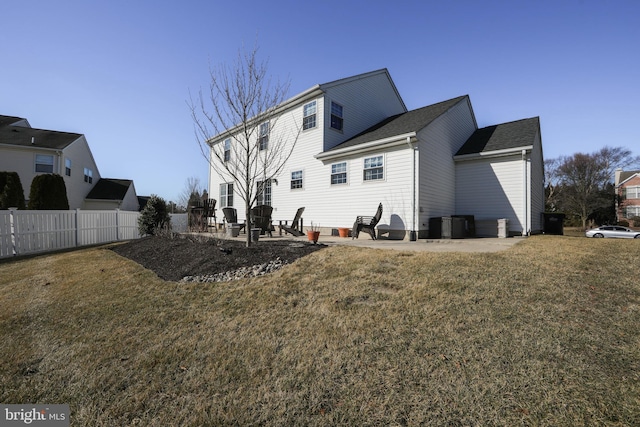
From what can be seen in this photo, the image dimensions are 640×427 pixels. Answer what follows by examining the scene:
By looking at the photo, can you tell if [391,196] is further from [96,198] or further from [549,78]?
[96,198]

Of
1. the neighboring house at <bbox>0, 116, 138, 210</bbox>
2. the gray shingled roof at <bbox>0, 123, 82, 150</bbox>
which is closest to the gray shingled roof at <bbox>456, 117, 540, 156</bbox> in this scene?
the neighboring house at <bbox>0, 116, 138, 210</bbox>

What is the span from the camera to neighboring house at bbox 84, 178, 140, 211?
23955 millimetres

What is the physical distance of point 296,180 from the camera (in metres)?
13.7

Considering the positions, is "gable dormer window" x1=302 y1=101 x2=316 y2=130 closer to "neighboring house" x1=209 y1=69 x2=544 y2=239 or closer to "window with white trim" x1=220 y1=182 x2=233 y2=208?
"neighboring house" x1=209 y1=69 x2=544 y2=239

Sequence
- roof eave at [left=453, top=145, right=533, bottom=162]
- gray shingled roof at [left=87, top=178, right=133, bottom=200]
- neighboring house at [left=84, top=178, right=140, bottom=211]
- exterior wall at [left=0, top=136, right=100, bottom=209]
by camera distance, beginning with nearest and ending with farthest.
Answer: roof eave at [left=453, top=145, right=533, bottom=162]
exterior wall at [left=0, top=136, right=100, bottom=209]
neighboring house at [left=84, top=178, right=140, bottom=211]
gray shingled roof at [left=87, top=178, right=133, bottom=200]

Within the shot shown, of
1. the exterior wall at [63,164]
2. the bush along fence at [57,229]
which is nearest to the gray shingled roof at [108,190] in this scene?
the exterior wall at [63,164]

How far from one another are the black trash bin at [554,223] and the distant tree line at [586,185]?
76.3 feet

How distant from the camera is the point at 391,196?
33.6 ft

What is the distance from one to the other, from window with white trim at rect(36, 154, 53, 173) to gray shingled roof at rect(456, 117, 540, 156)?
27.6m

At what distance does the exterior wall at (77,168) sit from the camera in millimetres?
20375

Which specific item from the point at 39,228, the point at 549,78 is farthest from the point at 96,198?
the point at 549,78

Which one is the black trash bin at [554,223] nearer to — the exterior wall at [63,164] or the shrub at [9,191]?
the shrub at [9,191]

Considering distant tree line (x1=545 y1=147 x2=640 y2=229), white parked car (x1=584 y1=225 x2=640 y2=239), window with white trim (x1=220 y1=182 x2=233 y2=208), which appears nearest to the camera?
white parked car (x1=584 y1=225 x2=640 y2=239)

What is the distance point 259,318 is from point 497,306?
319cm
